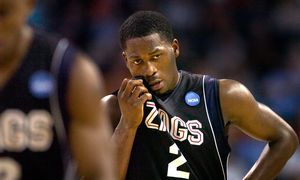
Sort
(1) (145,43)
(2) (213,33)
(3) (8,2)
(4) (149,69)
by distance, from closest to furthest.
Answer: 1. (3) (8,2)
2. (4) (149,69)
3. (1) (145,43)
4. (2) (213,33)

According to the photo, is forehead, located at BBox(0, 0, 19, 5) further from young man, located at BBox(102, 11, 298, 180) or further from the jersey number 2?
the jersey number 2

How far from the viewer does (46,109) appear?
278 cm

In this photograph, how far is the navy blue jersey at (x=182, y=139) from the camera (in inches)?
188

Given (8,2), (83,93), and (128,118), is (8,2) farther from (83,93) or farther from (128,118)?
(128,118)

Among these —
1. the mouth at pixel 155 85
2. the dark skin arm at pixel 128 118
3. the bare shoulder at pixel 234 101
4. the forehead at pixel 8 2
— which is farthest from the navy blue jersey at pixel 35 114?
the bare shoulder at pixel 234 101

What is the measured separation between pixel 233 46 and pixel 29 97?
7.90 meters

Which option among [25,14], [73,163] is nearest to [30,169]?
[73,163]

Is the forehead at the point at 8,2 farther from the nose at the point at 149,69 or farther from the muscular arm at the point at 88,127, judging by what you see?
the nose at the point at 149,69

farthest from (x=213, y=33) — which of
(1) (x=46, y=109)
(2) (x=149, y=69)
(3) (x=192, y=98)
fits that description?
(1) (x=46, y=109)

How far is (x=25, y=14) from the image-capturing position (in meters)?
2.79

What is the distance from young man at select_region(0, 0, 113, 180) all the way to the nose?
201cm

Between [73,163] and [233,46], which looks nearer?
[73,163]

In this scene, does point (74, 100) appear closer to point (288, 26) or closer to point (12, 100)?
point (12, 100)

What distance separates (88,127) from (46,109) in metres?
0.16
